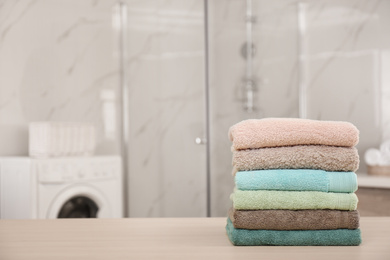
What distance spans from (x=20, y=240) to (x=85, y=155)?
7.83 feet

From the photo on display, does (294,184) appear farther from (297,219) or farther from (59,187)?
(59,187)

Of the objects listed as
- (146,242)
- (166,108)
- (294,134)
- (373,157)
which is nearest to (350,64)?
(373,157)

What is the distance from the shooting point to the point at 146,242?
0.72 m

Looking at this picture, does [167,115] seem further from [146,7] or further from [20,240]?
[20,240]

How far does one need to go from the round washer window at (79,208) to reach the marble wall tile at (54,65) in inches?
22.3

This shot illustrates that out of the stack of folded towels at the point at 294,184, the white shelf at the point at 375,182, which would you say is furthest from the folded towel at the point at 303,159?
the white shelf at the point at 375,182

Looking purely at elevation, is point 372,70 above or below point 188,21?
below

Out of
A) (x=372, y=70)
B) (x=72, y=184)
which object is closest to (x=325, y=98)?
(x=372, y=70)

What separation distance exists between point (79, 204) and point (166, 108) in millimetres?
966

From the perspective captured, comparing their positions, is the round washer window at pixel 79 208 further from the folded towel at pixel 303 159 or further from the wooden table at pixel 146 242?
the folded towel at pixel 303 159

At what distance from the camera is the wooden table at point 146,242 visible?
64cm

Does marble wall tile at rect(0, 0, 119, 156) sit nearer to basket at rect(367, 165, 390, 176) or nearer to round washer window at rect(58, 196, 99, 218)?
round washer window at rect(58, 196, 99, 218)

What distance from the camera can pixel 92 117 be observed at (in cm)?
353

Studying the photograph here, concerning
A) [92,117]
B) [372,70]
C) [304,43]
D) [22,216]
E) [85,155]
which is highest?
[304,43]
